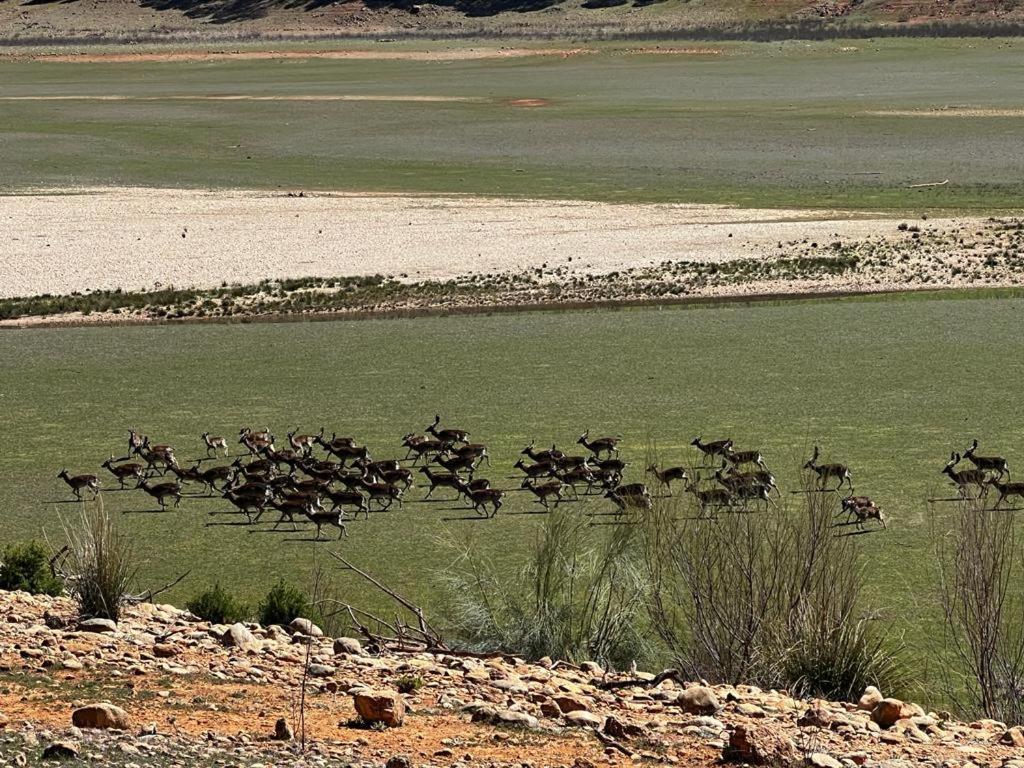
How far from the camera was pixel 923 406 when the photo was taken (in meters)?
24.2

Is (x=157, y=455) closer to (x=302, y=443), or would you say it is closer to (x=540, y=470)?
(x=302, y=443)

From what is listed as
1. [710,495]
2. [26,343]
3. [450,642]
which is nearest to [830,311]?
[26,343]

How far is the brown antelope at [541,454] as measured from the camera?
1952cm

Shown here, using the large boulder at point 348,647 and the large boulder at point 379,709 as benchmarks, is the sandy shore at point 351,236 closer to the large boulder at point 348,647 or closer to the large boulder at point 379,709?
the large boulder at point 348,647

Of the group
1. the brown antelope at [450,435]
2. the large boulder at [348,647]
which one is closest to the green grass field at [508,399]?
the brown antelope at [450,435]

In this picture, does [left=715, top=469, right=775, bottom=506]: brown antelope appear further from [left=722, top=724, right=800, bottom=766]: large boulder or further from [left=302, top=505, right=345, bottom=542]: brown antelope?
[left=722, top=724, right=800, bottom=766]: large boulder

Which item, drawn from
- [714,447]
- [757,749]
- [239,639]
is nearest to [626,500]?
[714,447]

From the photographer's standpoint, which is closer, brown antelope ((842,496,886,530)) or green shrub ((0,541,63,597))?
green shrub ((0,541,63,597))

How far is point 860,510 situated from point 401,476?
515cm

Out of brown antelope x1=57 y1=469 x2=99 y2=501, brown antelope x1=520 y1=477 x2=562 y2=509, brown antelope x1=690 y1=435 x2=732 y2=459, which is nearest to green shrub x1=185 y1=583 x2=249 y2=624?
brown antelope x1=520 y1=477 x2=562 y2=509

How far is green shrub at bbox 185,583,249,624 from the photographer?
1445 centimetres

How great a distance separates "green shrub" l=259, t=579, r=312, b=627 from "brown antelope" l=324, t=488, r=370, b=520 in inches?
163

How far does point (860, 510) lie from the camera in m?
17.4

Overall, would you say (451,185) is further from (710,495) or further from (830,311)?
(710,495)
